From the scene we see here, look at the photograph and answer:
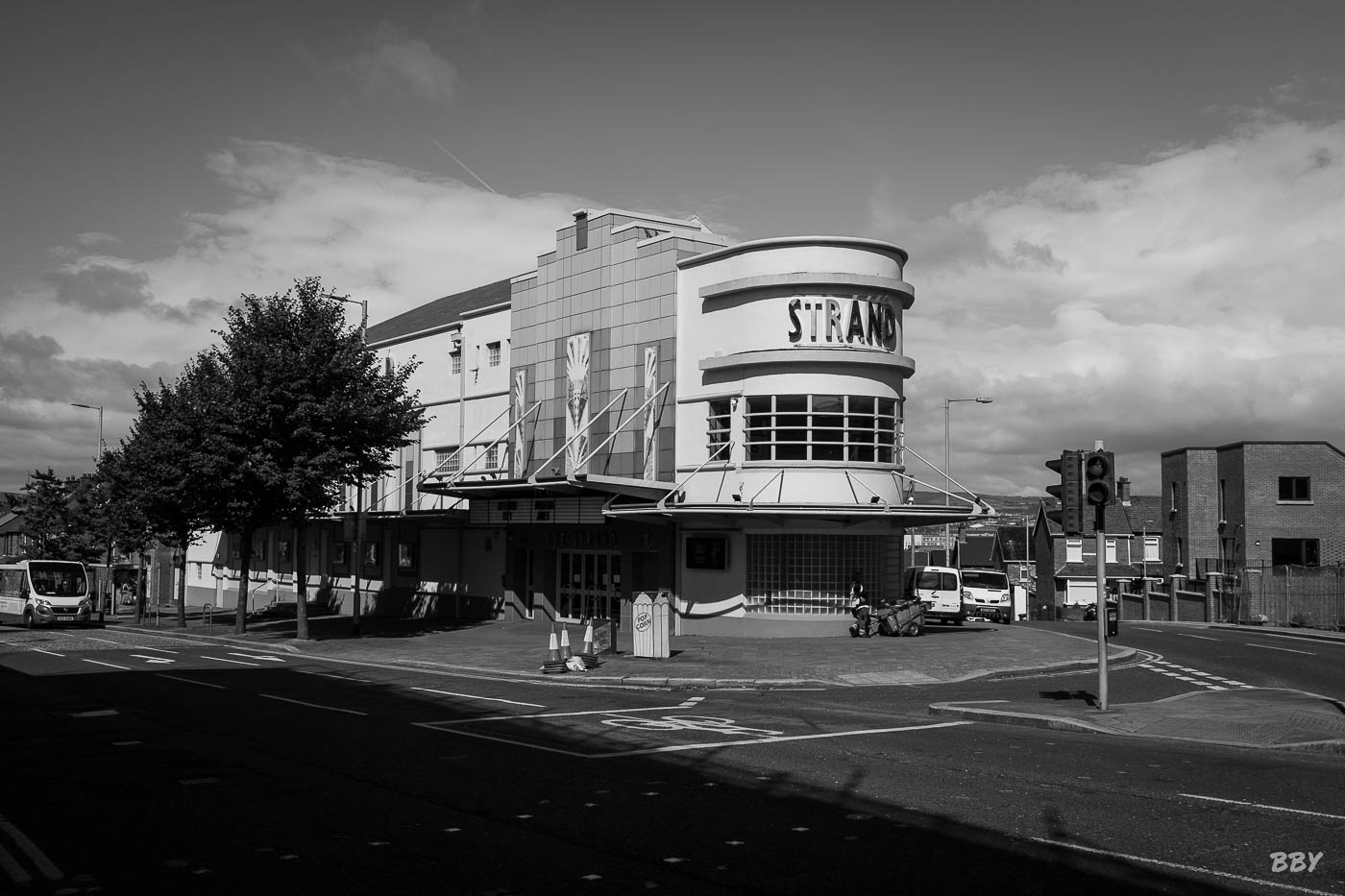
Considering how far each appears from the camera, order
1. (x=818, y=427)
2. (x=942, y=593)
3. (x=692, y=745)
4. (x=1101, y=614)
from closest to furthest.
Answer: (x=692, y=745) < (x=1101, y=614) < (x=818, y=427) < (x=942, y=593)

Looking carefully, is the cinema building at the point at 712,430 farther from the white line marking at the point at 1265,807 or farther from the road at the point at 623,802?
the white line marking at the point at 1265,807

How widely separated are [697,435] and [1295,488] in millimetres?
37582

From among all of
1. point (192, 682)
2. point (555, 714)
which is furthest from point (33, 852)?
point (192, 682)

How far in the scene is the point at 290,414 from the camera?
2928 centimetres

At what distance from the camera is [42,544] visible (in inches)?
2228

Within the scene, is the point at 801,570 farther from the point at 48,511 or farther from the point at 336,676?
the point at 48,511

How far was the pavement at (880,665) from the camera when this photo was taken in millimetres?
14977

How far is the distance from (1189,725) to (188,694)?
1485cm

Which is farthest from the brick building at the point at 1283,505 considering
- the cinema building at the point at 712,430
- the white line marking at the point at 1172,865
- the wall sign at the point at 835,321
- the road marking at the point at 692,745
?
the white line marking at the point at 1172,865

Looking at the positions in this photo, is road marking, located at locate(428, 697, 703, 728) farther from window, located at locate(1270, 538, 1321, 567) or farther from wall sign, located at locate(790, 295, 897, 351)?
window, located at locate(1270, 538, 1321, 567)

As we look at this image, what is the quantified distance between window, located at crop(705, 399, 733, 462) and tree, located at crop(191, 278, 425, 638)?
8.59 metres

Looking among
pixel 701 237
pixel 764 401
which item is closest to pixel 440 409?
pixel 701 237

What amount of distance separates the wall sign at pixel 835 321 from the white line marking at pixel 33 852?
74.9ft

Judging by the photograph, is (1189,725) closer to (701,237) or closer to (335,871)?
(335,871)
